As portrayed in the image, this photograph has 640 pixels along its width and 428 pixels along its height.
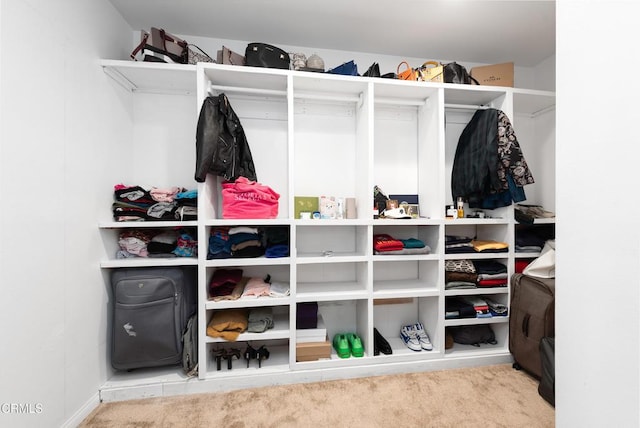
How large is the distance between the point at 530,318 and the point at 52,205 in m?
3.02

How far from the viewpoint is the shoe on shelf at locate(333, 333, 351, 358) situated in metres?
1.96

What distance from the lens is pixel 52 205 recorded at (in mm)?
1326

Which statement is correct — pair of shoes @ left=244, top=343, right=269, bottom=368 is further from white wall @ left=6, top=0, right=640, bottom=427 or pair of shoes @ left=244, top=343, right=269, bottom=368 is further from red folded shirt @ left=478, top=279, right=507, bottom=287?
red folded shirt @ left=478, top=279, right=507, bottom=287

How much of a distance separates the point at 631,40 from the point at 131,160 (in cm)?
272

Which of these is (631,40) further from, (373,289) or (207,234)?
(207,234)

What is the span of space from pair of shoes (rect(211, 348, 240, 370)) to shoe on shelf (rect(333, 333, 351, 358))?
2.47 feet

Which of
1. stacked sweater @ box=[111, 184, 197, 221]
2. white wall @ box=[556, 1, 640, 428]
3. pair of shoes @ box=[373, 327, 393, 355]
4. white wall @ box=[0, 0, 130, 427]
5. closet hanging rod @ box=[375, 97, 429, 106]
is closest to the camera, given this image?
white wall @ box=[556, 1, 640, 428]

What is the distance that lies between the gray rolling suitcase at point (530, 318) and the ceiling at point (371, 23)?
6.45 feet

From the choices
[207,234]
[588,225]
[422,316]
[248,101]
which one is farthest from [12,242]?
[422,316]

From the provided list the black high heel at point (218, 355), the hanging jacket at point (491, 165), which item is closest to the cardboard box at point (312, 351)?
the black high heel at point (218, 355)

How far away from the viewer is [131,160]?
2.06 m

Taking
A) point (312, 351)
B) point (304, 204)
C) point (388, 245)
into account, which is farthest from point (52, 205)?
point (388, 245)

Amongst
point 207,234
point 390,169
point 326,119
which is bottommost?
point 207,234

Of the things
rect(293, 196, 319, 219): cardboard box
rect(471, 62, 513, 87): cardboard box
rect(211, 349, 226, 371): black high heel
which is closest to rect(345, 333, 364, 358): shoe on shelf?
rect(211, 349, 226, 371): black high heel
